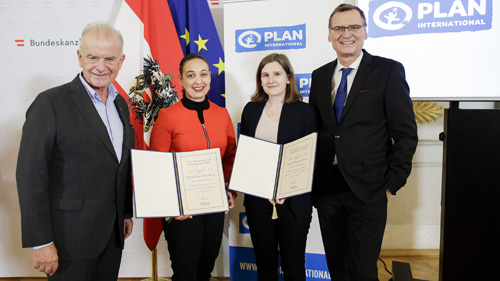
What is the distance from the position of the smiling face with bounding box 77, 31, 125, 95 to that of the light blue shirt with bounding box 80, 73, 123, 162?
0.17 feet

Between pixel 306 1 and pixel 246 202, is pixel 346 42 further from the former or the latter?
pixel 246 202

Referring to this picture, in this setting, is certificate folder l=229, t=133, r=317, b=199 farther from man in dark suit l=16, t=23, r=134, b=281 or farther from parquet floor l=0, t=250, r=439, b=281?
parquet floor l=0, t=250, r=439, b=281

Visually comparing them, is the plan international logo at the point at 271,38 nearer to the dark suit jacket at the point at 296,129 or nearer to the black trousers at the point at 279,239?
the dark suit jacket at the point at 296,129

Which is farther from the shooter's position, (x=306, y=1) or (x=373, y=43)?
(x=306, y=1)

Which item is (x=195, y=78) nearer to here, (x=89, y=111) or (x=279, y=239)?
(x=89, y=111)

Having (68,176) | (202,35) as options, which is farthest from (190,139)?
(202,35)

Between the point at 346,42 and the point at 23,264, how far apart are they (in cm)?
355

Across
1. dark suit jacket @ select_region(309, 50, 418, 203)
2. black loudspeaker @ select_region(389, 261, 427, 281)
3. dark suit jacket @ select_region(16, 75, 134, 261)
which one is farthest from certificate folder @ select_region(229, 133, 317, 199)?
black loudspeaker @ select_region(389, 261, 427, 281)

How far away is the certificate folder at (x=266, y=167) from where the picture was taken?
6.31ft

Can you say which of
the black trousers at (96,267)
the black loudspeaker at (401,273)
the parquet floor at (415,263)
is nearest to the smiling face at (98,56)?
the black trousers at (96,267)

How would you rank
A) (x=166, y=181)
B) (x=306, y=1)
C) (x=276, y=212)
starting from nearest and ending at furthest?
(x=166, y=181)
(x=276, y=212)
(x=306, y=1)

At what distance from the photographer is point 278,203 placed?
1996 mm

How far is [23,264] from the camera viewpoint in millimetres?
3211

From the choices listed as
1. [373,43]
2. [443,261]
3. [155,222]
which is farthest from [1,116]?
[443,261]
